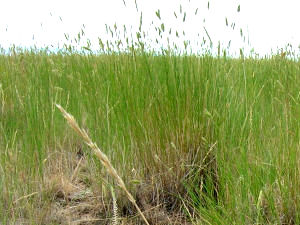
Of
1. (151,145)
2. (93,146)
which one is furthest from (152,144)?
(93,146)

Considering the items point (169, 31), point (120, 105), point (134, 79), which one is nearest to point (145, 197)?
point (120, 105)

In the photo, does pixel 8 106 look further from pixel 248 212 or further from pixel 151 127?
pixel 248 212

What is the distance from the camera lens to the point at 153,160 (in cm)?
183

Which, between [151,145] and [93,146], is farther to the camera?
[151,145]

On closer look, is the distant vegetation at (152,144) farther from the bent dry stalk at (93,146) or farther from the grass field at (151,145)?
the bent dry stalk at (93,146)

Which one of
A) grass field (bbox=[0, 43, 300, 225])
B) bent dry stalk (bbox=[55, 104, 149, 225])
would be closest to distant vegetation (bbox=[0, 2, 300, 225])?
grass field (bbox=[0, 43, 300, 225])

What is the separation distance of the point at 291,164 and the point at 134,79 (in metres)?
0.97

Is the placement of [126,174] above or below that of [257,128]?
below

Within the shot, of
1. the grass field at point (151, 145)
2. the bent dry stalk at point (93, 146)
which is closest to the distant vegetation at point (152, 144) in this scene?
the grass field at point (151, 145)

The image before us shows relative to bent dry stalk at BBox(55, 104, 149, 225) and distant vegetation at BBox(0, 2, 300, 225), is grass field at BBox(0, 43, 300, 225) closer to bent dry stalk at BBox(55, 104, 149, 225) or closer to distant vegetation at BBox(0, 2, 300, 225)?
distant vegetation at BBox(0, 2, 300, 225)

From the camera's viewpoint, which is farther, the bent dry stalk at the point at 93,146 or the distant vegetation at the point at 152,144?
the distant vegetation at the point at 152,144

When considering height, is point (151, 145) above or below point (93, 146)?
below

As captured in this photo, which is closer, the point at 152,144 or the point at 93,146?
the point at 93,146

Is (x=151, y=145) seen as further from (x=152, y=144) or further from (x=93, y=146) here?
(x=93, y=146)
